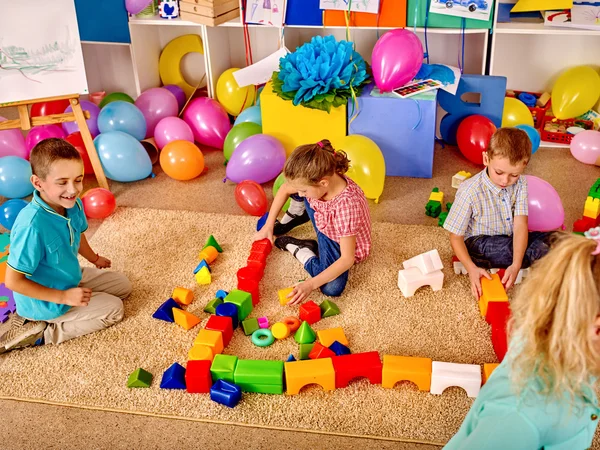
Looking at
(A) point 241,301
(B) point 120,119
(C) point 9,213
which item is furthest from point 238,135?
(A) point 241,301

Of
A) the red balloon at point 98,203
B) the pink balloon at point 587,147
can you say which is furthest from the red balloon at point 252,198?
the pink balloon at point 587,147

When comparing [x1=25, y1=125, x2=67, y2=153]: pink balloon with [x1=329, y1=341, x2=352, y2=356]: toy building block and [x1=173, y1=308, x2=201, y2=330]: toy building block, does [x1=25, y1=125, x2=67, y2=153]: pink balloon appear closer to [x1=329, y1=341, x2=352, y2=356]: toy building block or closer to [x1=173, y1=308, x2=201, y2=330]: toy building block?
[x1=173, y1=308, x2=201, y2=330]: toy building block

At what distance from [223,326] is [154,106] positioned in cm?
176

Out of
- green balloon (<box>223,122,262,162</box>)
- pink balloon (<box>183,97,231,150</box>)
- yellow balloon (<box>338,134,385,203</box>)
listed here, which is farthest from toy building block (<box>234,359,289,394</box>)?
pink balloon (<box>183,97,231,150</box>)

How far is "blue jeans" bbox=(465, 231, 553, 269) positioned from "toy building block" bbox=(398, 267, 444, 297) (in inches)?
7.4

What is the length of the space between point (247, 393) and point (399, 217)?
3.76ft

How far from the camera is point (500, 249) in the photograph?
2.19 meters

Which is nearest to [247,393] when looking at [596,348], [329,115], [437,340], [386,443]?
[386,443]

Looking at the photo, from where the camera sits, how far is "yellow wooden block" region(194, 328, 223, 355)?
6.12 feet

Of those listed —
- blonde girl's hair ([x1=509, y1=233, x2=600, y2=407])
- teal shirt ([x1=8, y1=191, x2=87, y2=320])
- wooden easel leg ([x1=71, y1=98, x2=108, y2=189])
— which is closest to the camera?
blonde girl's hair ([x1=509, y1=233, x2=600, y2=407])

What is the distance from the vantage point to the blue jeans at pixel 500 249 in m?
2.15

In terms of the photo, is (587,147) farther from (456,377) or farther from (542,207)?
(456,377)

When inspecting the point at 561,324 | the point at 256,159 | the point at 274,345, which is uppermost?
the point at 561,324

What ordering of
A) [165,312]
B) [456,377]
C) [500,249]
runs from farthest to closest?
[500,249], [165,312], [456,377]
